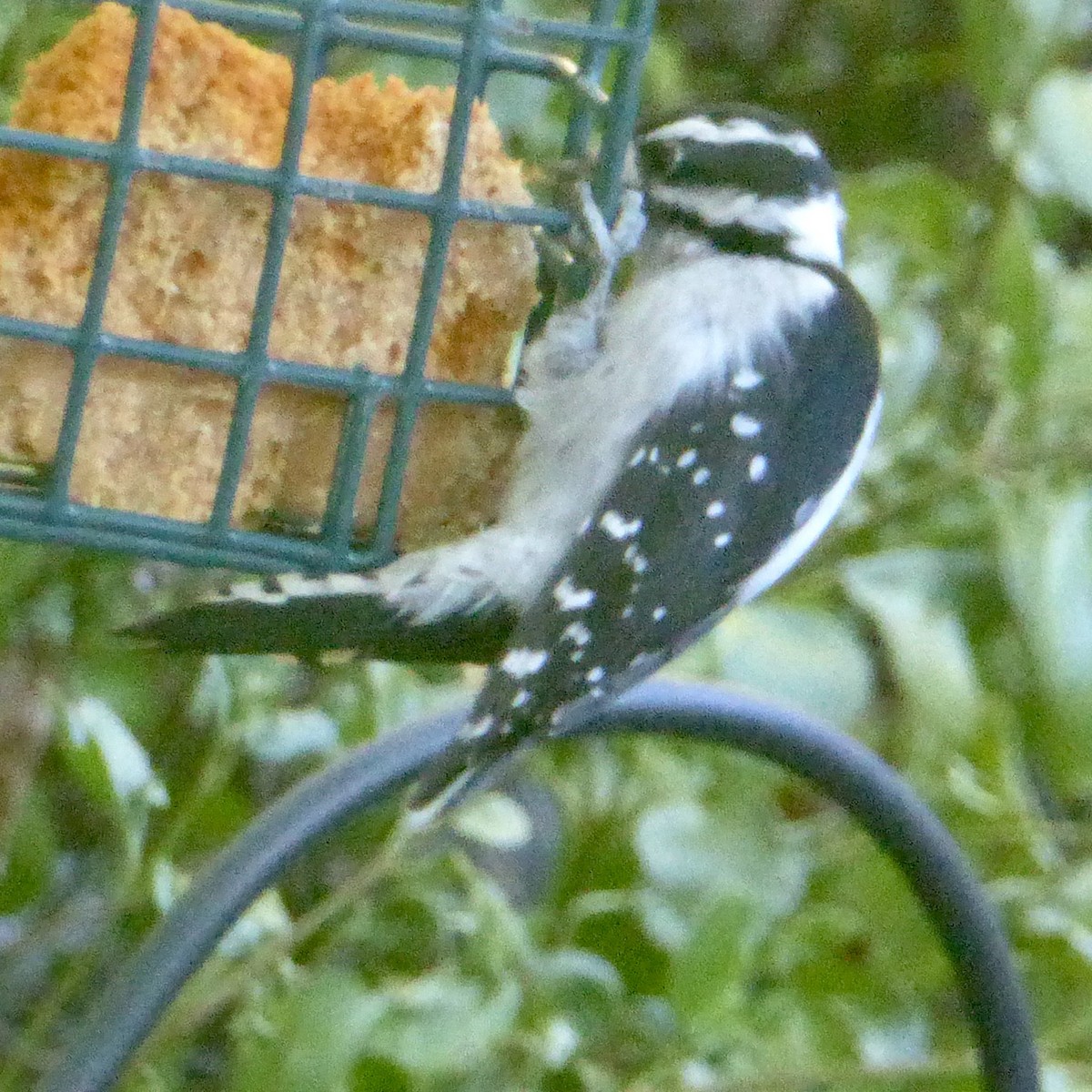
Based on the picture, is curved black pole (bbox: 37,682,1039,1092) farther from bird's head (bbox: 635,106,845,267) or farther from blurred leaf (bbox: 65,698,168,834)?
bird's head (bbox: 635,106,845,267)

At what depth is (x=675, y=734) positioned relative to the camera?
3.67 ft

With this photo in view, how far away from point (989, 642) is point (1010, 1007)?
0.80m

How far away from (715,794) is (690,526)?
0.65 metres

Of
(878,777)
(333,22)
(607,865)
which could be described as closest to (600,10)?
(333,22)

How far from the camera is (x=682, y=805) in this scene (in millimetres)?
1588

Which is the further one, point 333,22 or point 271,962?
point 271,962

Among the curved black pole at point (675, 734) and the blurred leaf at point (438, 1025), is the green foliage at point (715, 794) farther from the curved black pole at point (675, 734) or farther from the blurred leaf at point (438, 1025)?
the curved black pole at point (675, 734)

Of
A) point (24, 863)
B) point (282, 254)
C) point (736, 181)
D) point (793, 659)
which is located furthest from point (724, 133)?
point (24, 863)

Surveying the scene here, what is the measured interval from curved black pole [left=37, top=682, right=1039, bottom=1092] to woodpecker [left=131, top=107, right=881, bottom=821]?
5cm

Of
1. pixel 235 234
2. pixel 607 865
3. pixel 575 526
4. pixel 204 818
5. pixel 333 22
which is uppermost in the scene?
pixel 333 22

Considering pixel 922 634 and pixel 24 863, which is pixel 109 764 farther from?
pixel 922 634

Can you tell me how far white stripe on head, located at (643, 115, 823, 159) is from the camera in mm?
→ 1234

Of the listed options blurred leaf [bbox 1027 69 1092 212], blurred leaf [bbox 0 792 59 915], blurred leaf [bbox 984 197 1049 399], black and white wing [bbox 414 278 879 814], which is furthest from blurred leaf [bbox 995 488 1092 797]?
blurred leaf [bbox 0 792 59 915]

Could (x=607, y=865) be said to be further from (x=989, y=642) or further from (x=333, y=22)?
(x=333, y=22)
